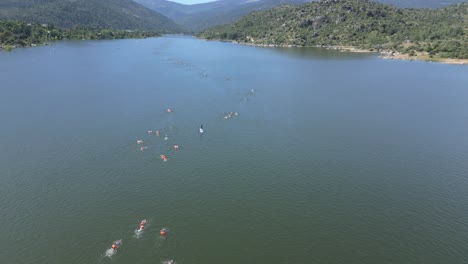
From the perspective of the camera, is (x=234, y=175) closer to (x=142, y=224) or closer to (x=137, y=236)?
(x=142, y=224)

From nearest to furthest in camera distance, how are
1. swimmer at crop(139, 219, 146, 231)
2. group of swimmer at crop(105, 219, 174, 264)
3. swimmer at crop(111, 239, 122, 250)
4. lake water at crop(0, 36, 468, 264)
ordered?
1. group of swimmer at crop(105, 219, 174, 264)
2. swimmer at crop(111, 239, 122, 250)
3. lake water at crop(0, 36, 468, 264)
4. swimmer at crop(139, 219, 146, 231)

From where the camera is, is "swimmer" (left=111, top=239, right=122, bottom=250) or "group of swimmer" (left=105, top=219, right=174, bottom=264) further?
"swimmer" (left=111, top=239, right=122, bottom=250)

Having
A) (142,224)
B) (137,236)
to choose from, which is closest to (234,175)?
(142,224)

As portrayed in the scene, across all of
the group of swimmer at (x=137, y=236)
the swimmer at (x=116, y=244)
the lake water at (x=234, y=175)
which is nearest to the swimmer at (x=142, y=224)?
the group of swimmer at (x=137, y=236)

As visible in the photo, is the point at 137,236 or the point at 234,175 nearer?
the point at 137,236

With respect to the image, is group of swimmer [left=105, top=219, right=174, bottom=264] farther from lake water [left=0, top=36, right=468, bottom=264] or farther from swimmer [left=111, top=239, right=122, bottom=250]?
lake water [left=0, top=36, right=468, bottom=264]

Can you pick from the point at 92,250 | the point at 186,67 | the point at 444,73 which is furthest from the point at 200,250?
the point at 444,73

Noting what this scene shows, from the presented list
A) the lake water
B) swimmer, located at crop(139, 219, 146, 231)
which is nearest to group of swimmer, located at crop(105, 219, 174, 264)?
swimmer, located at crop(139, 219, 146, 231)

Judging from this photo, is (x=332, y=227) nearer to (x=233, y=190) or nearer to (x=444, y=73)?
(x=233, y=190)

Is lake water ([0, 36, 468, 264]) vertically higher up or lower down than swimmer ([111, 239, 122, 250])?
higher up
